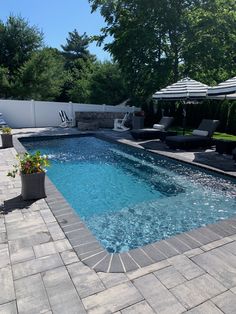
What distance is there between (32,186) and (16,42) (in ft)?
66.2

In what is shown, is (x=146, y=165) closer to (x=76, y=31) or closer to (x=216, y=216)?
(x=216, y=216)

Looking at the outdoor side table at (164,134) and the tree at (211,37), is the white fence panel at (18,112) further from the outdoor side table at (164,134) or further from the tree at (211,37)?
the tree at (211,37)

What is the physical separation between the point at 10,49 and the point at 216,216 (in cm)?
2196

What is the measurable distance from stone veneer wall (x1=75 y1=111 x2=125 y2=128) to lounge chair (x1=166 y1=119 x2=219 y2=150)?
23.5ft

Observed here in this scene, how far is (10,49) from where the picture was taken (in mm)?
21375

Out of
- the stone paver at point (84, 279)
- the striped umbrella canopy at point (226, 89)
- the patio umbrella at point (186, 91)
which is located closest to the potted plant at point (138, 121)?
the patio umbrella at point (186, 91)

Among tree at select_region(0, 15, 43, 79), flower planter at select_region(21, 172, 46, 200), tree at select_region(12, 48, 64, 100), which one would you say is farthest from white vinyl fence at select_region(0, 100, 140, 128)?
flower planter at select_region(21, 172, 46, 200)

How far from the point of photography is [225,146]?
26.7 ft

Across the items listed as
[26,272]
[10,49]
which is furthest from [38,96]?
[26,272]

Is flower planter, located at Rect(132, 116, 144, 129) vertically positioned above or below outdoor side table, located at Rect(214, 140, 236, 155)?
above

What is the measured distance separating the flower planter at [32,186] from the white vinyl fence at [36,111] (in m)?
12.0

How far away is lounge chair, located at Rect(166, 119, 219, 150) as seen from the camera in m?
9.03

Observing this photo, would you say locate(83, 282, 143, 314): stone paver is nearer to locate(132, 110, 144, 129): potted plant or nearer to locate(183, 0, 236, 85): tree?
locate(132, 110, 144, 129): potted plant

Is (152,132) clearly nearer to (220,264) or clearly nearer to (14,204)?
(14,204)
